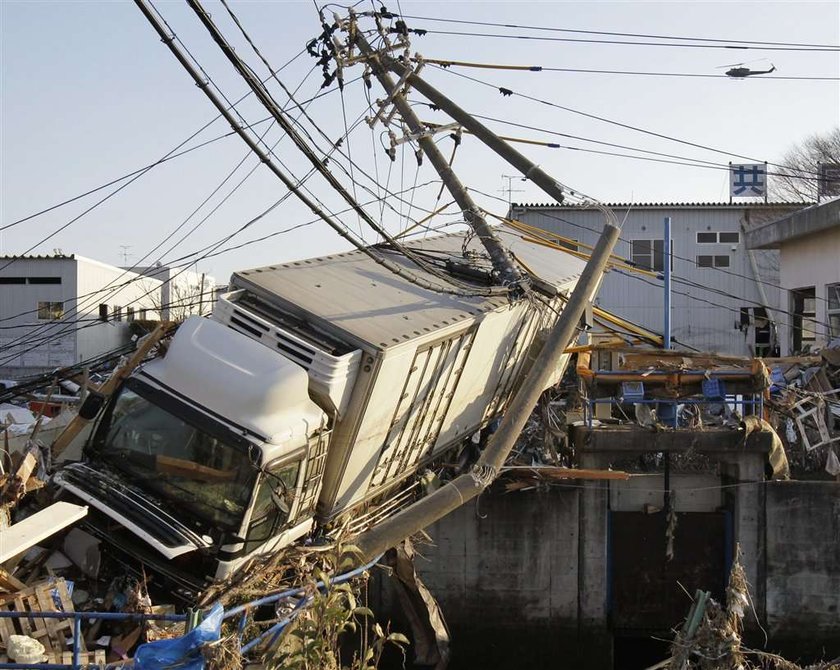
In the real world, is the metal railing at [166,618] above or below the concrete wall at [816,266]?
below

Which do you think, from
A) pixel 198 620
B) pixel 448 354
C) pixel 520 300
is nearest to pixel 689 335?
pixel 520 300

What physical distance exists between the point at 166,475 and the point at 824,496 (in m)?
11.1

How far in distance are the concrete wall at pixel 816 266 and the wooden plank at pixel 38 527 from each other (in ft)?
59.7

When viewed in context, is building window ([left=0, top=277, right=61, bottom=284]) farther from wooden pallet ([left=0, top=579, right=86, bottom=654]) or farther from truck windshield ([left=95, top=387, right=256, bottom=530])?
wooden pallet ([left=0, top=579, right=86, bottom=654])

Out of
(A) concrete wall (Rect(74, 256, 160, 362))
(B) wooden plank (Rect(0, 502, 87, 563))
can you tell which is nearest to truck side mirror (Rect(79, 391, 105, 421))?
(B) wooden plank (Rect(0, 502, 87, 563))

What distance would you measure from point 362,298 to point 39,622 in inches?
205

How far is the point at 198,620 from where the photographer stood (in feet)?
22.0

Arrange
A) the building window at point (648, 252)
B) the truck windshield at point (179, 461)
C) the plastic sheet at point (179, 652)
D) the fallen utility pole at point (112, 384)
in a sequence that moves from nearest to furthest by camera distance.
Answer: the plastic sheet at point (179, 652), the truck windshield at point (179, 461), the fallen utility pole at point (112, 384), the building window at point (648, 252)

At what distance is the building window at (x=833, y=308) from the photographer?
70.7 ft

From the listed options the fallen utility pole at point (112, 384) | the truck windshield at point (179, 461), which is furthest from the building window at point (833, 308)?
the truck windshield at point (179, 461)

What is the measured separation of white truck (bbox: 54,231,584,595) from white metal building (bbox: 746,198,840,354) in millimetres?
13925

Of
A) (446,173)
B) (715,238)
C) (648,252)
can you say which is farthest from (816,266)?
(446,173)

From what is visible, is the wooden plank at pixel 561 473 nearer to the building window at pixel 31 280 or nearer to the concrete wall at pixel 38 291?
the concrete wall at pixel 38 291

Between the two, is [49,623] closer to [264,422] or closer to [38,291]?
[264,422]
